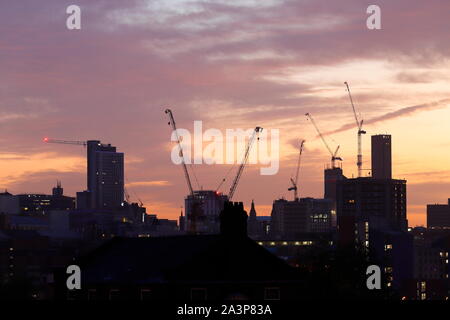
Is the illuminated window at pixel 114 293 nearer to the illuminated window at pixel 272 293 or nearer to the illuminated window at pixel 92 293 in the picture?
the illuminated window at pixel 92 293

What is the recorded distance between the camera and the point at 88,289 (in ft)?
399

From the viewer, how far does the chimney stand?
11994 cm

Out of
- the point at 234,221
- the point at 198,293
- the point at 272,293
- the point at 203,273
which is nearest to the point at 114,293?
the point at 198,293

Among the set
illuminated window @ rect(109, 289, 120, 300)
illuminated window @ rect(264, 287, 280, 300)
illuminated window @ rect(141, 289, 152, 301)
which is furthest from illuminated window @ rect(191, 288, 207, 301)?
illuminated window @ rect(109, 289, 120, 300)

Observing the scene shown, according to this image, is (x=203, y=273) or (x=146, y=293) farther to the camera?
(x=146, y=293)

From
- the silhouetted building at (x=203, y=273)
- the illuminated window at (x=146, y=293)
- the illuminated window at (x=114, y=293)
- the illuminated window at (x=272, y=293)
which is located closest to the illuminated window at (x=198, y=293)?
the silhouetted building at (x=203, y=273)

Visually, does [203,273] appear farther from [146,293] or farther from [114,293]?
[114,293]

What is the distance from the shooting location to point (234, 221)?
4739 inches

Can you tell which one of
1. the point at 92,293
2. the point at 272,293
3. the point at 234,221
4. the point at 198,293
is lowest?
the point at 92,293

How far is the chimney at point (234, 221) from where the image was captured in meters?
120

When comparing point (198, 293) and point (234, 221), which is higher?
point (234, 221)

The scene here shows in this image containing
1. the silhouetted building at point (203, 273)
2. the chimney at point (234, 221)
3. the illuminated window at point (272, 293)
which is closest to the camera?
the silhouetted building at point (203, 273)
